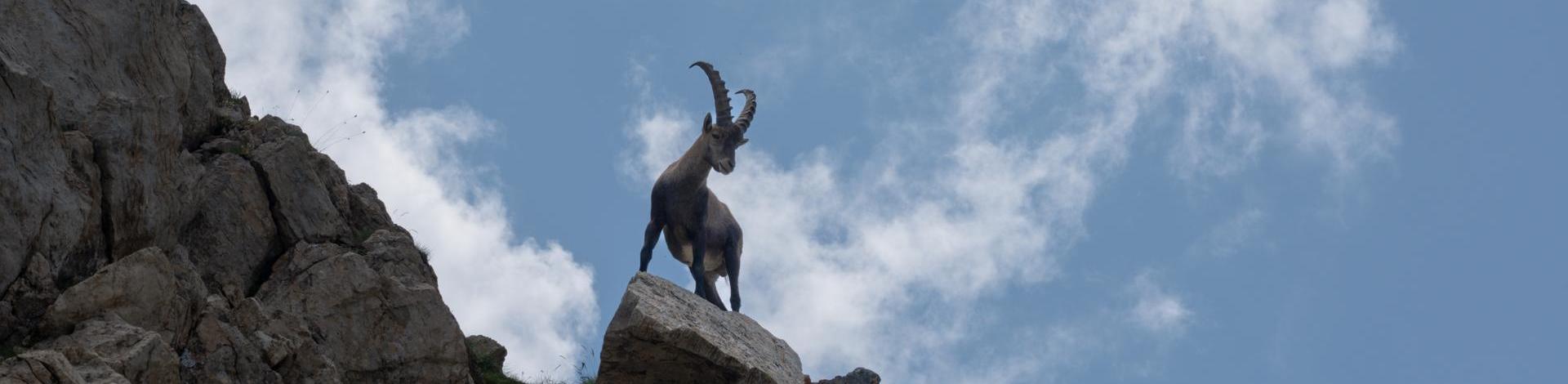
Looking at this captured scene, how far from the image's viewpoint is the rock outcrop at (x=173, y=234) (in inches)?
347

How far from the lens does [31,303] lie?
877 cm

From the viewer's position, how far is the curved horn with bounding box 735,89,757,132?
1562 centimetres

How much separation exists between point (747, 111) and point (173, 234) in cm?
650

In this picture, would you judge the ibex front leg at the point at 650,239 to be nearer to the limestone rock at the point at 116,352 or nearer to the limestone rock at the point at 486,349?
the limestone rock at the point at 486,349

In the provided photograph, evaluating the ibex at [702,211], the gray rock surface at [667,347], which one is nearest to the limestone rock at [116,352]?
the gray rock surface at [667,347]

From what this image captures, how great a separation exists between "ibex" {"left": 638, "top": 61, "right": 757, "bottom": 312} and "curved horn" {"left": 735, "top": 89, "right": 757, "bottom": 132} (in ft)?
0.04

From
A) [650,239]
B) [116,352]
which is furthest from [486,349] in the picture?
[116,352]

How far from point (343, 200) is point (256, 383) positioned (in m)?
3.79

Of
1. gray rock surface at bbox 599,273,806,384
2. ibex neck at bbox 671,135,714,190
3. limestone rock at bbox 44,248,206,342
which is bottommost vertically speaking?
limestone rock at bbox 44,248,206,342

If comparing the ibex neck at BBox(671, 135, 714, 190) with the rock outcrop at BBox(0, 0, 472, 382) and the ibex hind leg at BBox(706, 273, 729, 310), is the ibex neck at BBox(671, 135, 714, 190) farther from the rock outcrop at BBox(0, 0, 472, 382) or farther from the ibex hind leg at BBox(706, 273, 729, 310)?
the rock outcrop at BBox(0, 0, 472, 382)

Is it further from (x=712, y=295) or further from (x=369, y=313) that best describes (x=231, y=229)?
(x=712, y=295)

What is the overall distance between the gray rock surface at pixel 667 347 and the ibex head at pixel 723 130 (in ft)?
6.31

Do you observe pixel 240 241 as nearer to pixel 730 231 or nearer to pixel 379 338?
pixel 379 338

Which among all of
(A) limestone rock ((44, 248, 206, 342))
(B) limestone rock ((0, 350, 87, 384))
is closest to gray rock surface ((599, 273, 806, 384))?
(A) limestone rock ((44, 248, 206, 342))
